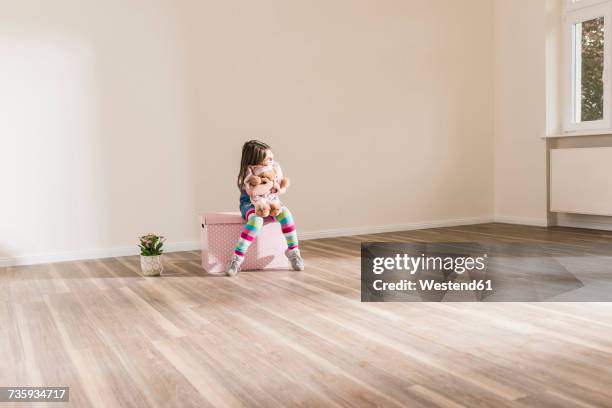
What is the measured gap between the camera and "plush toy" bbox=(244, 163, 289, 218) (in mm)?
3380

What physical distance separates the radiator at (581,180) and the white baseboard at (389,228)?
72 centimetres

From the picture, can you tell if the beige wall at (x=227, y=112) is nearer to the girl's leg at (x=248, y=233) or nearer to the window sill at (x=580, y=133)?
the window sill at (x=580, y=133)

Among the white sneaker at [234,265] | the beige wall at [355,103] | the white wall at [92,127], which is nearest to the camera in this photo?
the white sneaker at [234,265]

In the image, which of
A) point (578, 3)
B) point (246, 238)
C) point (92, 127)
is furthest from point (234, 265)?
point (578, 3)

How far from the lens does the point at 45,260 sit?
3984mm

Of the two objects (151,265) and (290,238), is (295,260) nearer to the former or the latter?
(290,238)

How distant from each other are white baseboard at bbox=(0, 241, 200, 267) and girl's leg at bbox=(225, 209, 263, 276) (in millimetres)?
1093

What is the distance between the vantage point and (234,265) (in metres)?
3.37

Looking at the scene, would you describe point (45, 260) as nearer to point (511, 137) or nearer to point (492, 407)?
point (492, 407)

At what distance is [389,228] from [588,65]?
2.09m

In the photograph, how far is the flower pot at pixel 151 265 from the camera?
340cm

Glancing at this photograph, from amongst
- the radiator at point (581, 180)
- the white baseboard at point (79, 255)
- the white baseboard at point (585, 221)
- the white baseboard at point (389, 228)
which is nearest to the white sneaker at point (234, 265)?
the white baseboard at point (79, 255)

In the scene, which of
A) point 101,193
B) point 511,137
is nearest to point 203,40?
point 101,193

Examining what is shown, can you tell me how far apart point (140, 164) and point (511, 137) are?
3.29 m
